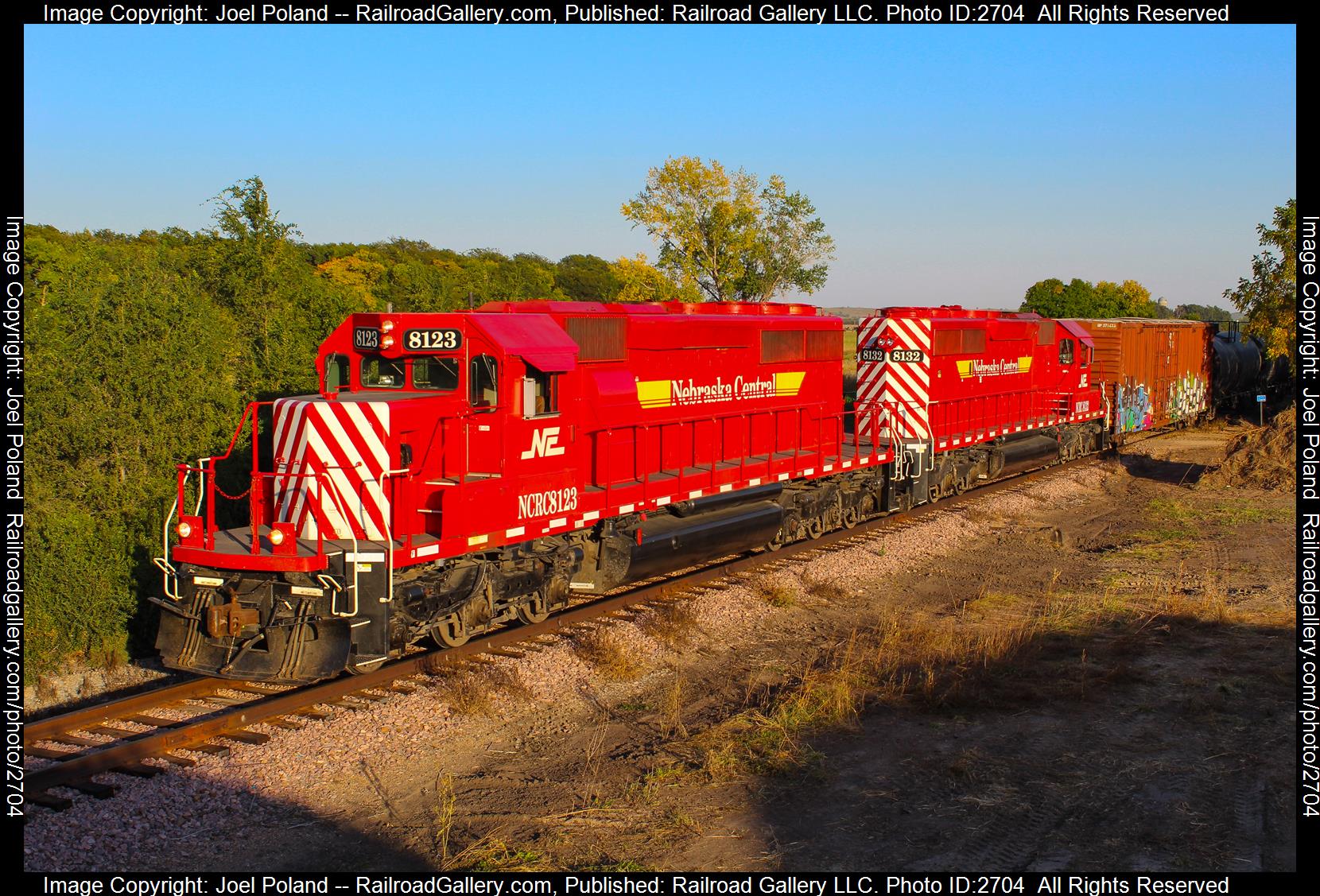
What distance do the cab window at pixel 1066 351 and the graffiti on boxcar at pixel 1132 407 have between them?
3.67 m

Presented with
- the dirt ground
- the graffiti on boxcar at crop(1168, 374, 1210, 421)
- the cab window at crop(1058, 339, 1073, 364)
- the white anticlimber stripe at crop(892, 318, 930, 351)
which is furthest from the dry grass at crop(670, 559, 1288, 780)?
the graffiti on boxcar at crop(1168, 374, 1210, 421)

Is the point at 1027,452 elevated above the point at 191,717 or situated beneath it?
elevated above

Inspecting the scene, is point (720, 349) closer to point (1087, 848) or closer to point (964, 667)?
point (964, 667)

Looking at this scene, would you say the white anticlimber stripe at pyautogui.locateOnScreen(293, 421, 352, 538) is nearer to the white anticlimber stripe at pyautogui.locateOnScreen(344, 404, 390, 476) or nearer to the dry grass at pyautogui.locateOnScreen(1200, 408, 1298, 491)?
the white anticlimber stripe at pyautogui.locateOnScreen(344, 404, 390, 476)

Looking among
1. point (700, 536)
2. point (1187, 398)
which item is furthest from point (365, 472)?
point (1187, 398)

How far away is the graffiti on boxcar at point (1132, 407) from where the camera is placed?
101 ft

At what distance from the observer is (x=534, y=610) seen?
498 inches

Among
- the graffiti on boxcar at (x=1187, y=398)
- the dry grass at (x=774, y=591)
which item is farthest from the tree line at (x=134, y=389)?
the graffiti on boxcar at (x=1187, y=398)

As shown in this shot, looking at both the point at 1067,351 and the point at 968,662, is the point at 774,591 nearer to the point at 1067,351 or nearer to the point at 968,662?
the point at 968,662

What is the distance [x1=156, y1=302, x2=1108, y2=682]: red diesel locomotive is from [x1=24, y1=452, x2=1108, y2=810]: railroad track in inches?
10.9

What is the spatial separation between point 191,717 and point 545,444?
14.6 feet

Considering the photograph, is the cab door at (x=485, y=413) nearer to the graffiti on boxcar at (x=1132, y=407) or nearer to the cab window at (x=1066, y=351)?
the cab window at (x=1066, y=351)

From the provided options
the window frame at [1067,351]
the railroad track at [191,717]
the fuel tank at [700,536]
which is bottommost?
the railroad track at [191,717]

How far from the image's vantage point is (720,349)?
51.2 feet
